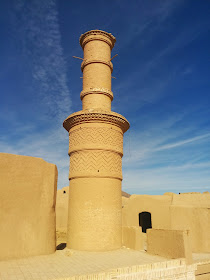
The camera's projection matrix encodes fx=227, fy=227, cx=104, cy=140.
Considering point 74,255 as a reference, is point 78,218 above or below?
above

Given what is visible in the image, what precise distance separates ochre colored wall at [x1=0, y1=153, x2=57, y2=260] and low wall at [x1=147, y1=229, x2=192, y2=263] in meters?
3.50

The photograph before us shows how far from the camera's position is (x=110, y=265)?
6.11 metres

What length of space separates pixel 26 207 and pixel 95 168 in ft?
9.58

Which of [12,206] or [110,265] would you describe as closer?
[110,265]

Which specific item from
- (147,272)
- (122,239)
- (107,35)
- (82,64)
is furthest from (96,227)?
(107,35)

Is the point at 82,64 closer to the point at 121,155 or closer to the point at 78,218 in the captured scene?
the point at 121,155

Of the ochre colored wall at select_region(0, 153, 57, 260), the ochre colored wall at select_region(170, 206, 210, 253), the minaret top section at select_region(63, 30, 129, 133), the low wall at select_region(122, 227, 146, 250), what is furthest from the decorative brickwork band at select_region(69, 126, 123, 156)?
the ochre colored wall at select_region(170, 206, 210, 253)

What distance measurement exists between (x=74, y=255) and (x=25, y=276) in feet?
8.60

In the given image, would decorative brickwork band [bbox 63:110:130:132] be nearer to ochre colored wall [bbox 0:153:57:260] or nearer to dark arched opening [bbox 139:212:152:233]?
ochre colored wall [bbox 0:153:57:260]

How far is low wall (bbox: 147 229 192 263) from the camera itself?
7094mm

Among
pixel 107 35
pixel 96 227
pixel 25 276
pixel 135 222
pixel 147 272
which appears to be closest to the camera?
pixel 25 276

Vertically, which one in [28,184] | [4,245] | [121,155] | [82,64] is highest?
[82,64]

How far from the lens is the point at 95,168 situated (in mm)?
8719

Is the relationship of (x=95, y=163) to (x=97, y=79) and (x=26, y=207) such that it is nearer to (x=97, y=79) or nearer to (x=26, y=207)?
(x=26, y=207)
